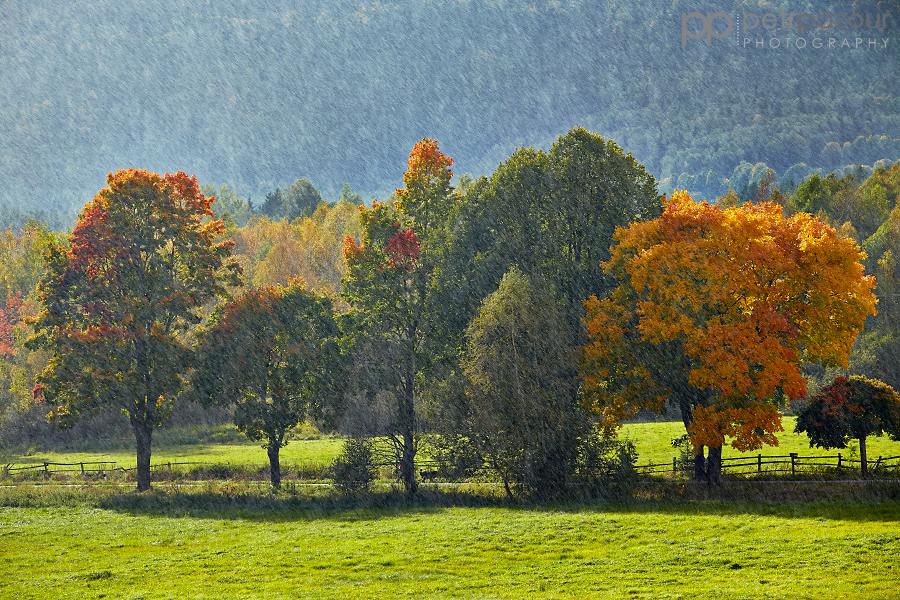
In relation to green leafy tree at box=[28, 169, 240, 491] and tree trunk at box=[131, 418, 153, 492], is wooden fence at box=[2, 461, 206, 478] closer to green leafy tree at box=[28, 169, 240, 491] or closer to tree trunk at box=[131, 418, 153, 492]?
tree trunk at box=[131, 418, 153, 492]

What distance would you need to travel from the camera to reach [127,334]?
167 feet

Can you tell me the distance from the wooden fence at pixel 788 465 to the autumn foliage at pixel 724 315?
4.24 meters

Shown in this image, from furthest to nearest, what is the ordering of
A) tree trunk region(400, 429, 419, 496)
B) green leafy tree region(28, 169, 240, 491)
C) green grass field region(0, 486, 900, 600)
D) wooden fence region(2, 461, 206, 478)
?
wooden fence region(2, 461, 206, 478)
green leafy tree region(28, 169, 240, 491)
tree trunk region(400, 429, 419, 496)
green grass field region(0, 486, 900, 600)

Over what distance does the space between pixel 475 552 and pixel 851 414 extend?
23.2 meters

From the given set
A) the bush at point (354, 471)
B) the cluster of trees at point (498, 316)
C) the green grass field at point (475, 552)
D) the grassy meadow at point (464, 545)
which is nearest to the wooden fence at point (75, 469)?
the cluster of trees at point (498, 316)

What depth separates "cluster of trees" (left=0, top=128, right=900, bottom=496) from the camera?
131 feet

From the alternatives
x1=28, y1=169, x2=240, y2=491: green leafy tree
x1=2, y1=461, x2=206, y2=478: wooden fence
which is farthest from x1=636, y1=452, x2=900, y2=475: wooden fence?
x1=2, y1=461, x2=206, y2=478: wooden fence

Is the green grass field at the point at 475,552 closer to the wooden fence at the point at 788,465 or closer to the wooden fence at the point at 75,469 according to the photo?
the wooden fence at the point at 788,465

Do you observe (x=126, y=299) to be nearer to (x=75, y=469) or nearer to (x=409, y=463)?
(x=409, y=463)

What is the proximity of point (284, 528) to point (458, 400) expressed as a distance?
11.7 metres

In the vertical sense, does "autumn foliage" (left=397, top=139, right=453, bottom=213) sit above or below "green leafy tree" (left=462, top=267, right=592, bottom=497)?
above

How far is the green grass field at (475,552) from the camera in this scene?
930 inches

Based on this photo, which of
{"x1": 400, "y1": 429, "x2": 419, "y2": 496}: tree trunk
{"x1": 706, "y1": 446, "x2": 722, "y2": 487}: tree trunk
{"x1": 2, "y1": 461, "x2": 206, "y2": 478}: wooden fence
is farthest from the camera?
{"x1": 2, "y1": 461, "x2": 206, "y2": 478}: wooden fence

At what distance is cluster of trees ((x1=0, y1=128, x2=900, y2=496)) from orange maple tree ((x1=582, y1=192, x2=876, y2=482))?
11cm
